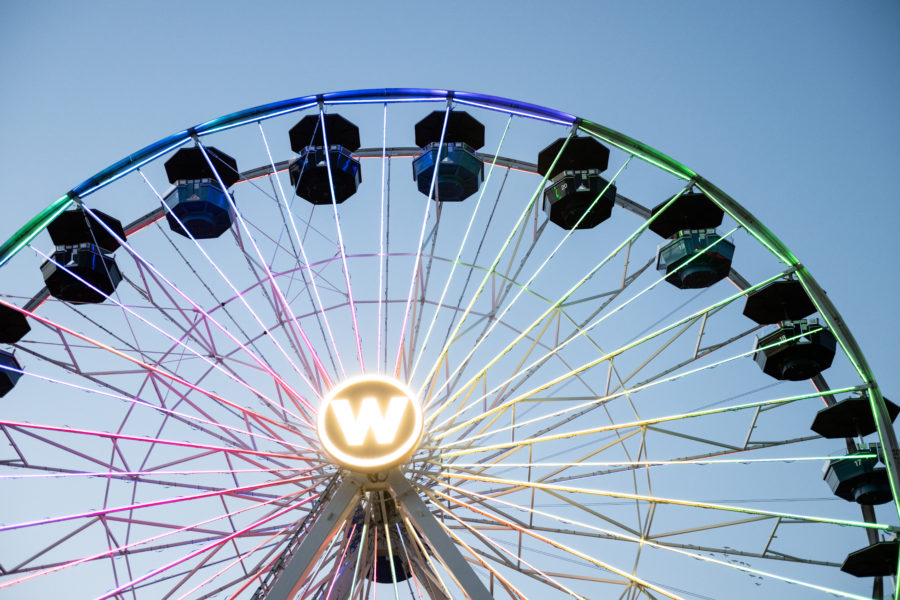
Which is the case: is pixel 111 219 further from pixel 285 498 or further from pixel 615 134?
pixel 615 134

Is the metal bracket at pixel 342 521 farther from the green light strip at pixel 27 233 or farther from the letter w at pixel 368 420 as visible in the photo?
the green light strip at pixel 27 233

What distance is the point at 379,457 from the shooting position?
→ 9000 millimetres

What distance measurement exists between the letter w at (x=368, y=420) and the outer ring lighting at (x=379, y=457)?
0.13m

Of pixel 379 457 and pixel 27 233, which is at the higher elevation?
pixel 27 233

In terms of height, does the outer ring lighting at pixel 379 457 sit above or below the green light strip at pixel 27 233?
below

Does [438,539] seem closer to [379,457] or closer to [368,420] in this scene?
[379,457]

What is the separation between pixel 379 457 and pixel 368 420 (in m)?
0.45

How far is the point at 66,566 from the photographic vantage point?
8.49 meters

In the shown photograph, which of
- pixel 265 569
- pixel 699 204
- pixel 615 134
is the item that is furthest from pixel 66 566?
pixel 699 204

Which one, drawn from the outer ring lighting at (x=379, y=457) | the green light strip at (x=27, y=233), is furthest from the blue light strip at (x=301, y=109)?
the outer ring lighting at (x=379, y=457)

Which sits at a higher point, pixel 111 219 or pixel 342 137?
pixel 342 137

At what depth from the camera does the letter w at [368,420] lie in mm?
9023

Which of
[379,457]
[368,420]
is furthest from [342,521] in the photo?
[368,420]

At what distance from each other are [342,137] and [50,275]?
19.6ft
